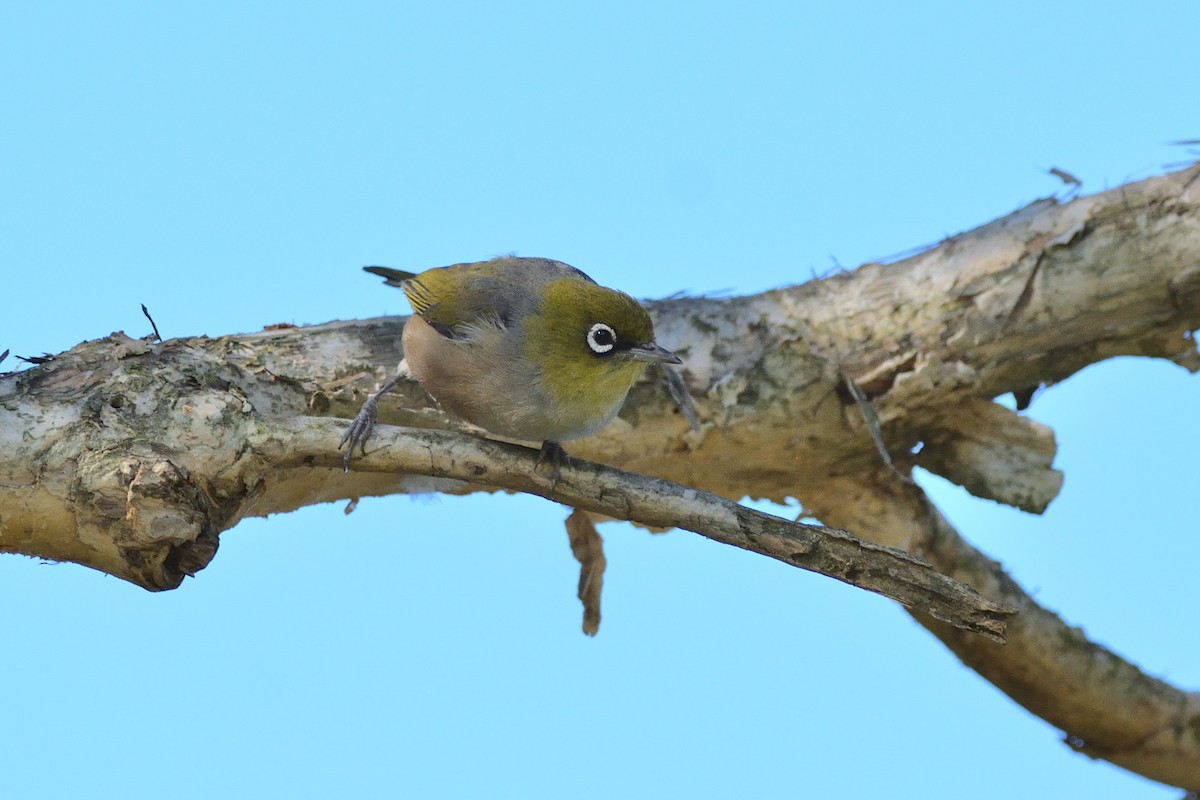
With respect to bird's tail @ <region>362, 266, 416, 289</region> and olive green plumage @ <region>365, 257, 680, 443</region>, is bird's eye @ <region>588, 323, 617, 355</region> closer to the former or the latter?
olive green plumage @ <region>365, 257, 680, 443</region>

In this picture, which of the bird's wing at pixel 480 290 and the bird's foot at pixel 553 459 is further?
the bird's wing at pixel 480 290

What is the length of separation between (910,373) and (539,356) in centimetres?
306

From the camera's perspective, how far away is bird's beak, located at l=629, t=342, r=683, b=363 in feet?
19.0

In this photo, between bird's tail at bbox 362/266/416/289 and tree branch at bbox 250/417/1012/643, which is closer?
tree branch at bbox 250/417/1012/643

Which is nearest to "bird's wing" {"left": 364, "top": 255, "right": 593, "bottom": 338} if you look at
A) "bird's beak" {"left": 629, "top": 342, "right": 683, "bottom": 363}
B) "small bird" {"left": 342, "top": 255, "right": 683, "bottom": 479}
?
"small bird" {"left": 342, "top": 255, "right": 683, "bottom": 479}

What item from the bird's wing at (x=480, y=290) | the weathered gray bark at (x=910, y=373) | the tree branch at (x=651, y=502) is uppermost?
the weathered gray bark at (x=910, y=373)

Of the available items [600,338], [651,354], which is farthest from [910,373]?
[600,338]

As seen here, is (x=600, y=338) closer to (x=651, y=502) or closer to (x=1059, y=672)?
(x=651, y=502)

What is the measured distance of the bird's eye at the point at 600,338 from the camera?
5.85m

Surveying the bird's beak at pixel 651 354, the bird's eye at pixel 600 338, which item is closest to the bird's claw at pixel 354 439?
the bird's eye at pixel 600 338

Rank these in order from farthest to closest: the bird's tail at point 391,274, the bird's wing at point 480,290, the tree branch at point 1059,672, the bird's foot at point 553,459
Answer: the tree branch at point 1059,672 → the bird's tail at point 391,274 → the bird's wing at point 480,290 → the bird's foot at point 553,459

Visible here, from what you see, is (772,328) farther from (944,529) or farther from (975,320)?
(944,529)

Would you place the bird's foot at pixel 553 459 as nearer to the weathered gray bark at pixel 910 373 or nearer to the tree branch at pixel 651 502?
the tree branch at pixel 651 502

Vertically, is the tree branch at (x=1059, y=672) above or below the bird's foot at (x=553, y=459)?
above
